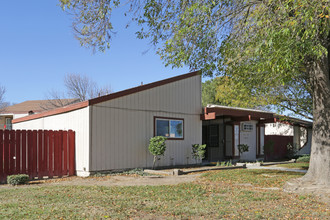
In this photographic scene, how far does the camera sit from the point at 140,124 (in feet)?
43.7

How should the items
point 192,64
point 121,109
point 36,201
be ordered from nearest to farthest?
point 36,201
point 192,64
point 121,109

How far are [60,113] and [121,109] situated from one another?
260cm

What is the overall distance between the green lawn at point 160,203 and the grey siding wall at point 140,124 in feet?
10.9

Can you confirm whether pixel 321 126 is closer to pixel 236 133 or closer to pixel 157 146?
pixel 157 146

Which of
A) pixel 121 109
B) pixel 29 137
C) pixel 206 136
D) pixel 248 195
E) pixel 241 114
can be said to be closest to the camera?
pixel 248 195

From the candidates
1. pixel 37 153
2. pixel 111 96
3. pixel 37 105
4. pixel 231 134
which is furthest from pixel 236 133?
pixel 37 105

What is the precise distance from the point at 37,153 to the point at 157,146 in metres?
4.46

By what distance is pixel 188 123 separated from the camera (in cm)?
1519

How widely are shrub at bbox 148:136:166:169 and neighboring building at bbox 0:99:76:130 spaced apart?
20532mm

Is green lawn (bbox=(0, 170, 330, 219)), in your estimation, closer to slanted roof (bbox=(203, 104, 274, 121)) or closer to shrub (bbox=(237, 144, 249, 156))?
slanted roof (bbox=(203, 104, 274, 121))

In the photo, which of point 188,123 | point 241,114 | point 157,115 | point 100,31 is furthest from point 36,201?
point 241,114

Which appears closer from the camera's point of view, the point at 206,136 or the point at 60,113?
the point at 60,113

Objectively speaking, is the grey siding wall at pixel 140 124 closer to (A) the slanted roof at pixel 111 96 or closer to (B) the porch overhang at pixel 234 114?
(A) the slanted roof at pixel 111 96

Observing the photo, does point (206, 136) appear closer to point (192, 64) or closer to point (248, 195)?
point (192, 64)
